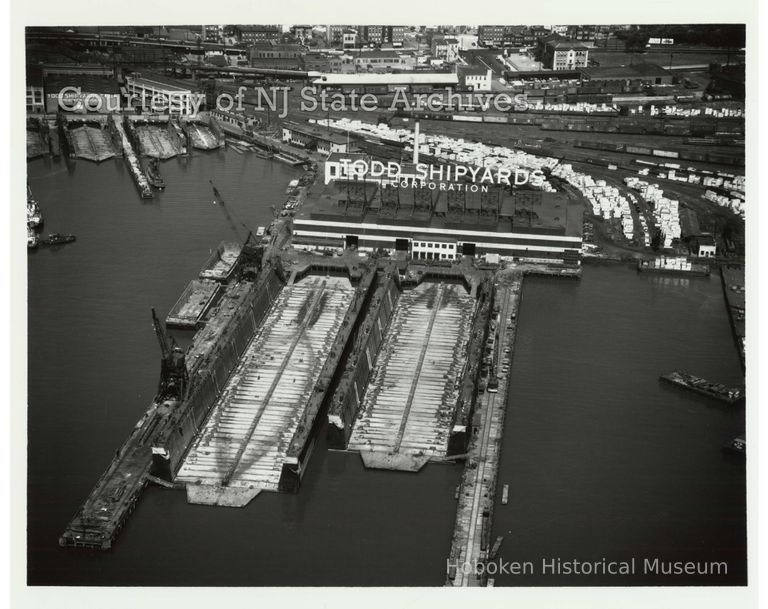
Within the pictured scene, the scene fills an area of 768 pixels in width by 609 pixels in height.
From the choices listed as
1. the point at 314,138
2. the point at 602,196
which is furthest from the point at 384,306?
the point at 314,138

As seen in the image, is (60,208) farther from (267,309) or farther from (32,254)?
(267,309)

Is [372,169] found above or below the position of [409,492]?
above

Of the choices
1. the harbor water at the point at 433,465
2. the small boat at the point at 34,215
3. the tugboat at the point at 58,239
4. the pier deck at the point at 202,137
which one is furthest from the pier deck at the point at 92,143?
the harbor water at the point at 433,465

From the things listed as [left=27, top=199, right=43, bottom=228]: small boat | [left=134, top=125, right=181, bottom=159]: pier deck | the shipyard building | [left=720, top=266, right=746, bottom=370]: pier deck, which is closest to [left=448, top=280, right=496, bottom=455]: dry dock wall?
the shipyard building

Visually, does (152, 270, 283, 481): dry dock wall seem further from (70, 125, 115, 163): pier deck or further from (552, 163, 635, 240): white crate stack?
(70, 125, 115, 163): pier deck

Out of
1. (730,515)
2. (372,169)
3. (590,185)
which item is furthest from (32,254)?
(730,515)

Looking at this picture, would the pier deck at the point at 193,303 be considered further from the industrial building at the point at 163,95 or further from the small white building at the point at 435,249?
the industrial building at the point at 163,95
